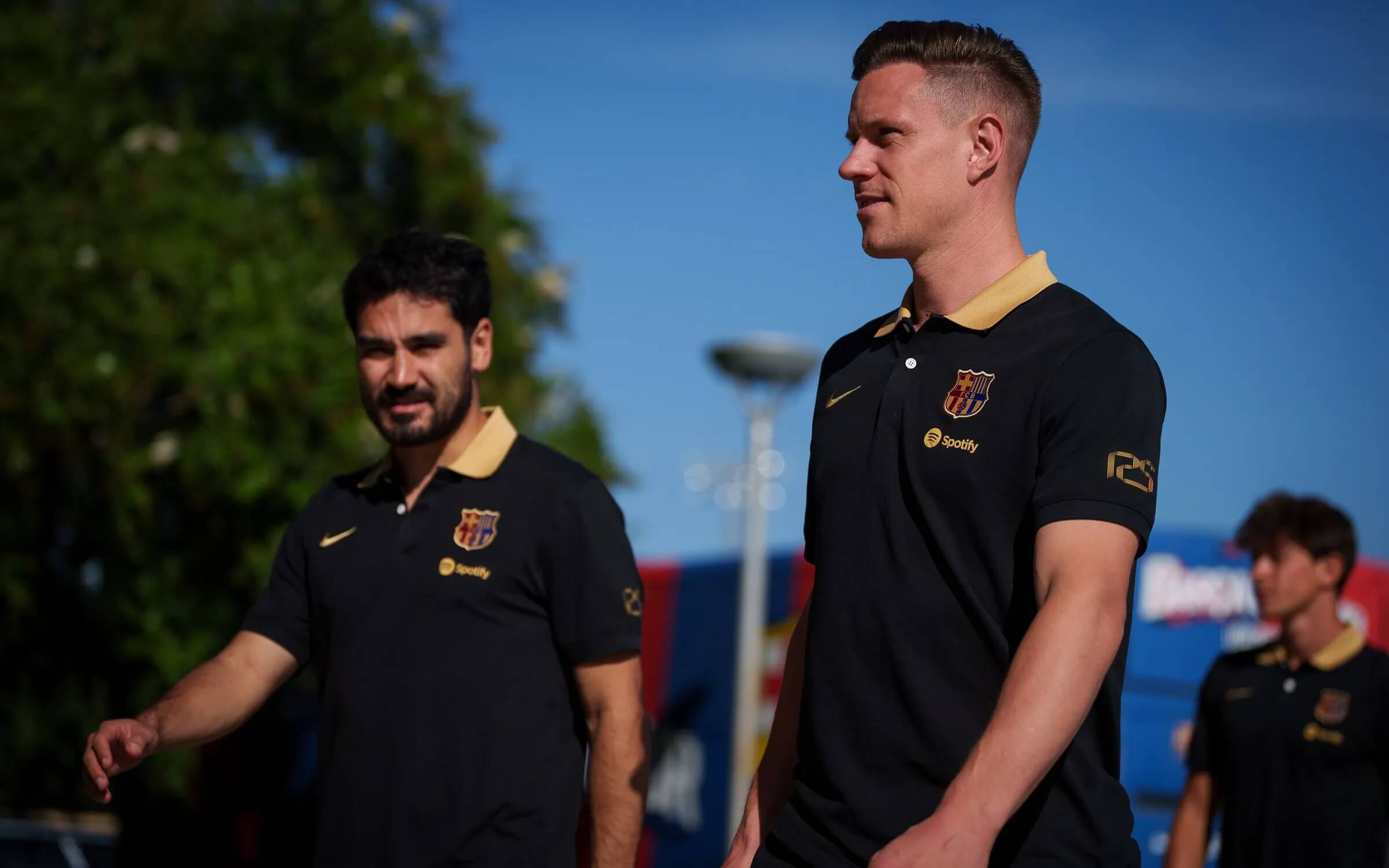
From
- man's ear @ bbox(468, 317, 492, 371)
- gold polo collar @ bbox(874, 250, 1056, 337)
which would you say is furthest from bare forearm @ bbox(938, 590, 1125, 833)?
man's ear @ bbox(468, 317, 492, 371)

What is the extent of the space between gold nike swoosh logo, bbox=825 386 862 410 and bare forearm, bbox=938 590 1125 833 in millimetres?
677

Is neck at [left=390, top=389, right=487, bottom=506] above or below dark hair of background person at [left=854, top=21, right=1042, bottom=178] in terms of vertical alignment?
below

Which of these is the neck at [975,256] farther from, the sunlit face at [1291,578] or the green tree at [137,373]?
the green tree at [137,373]

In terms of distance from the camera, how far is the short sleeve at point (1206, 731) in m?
5.98

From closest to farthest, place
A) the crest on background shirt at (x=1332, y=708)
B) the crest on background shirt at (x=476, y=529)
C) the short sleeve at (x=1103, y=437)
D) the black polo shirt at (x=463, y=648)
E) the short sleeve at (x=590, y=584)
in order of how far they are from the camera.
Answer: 1. the short sleeve at (x=1103, y=437)
2. the black polo shirt at (x=463, y=648)
3. the short sleeve at (x=590, y=584)
4. the crest on background shirt at (x=476, y=529)
5. the crest on background shirt at (x=1332, y=708)

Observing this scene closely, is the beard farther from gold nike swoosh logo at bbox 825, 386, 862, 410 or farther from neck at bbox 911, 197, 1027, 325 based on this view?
neck at bbox 911, 197, 1027, 325

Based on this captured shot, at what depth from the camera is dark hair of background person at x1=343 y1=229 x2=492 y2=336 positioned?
4.47 meters

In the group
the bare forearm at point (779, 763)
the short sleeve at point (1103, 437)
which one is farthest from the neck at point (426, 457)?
the short sleeve at point (1103, 437)

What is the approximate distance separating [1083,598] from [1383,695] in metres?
3.80

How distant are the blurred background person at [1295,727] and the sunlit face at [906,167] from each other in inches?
142

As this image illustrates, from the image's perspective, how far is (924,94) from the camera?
2.82 m

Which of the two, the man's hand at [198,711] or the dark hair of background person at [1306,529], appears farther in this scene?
the dark hair of background person at [1306,529]

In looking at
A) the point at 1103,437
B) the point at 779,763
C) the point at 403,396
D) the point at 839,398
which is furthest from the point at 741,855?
the point at 403,396

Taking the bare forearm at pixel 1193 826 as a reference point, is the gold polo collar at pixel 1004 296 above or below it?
above
